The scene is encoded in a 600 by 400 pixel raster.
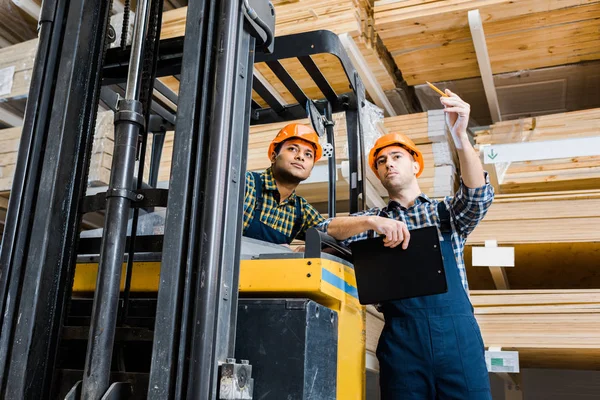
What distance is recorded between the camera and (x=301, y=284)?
6.32 feet

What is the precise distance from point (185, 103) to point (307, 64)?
3.54ft

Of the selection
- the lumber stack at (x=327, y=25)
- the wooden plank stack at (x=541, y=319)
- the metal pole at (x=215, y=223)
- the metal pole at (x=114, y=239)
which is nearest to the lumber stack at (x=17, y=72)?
the lumber stack at (x=327, y=25)

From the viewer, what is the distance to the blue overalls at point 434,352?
262cm

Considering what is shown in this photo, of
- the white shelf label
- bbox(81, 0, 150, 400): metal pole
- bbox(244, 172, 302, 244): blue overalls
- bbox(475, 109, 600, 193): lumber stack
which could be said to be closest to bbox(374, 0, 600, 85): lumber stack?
bbox(475, 109, 600, 193): lumber stack

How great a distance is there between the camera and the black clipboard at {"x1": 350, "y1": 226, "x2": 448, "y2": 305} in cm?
223

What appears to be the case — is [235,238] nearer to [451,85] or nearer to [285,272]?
[285,272]

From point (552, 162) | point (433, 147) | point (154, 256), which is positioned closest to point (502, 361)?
point (552, 162)

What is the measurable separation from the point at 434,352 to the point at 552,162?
82.3 inches

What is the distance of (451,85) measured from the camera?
4898mm

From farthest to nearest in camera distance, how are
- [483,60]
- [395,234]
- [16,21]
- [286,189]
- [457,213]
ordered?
[16,21], [483,60], [286,189], [457,213], [395,234]

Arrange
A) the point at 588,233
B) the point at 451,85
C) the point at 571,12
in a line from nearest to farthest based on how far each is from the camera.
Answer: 1. the point at 588,233
2. the point at 571,12
3. the point at 451,85

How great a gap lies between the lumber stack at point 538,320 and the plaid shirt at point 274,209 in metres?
0.66

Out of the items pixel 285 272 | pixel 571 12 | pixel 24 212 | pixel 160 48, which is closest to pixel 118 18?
pixel 160 48

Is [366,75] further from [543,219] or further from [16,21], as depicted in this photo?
[16,21]
